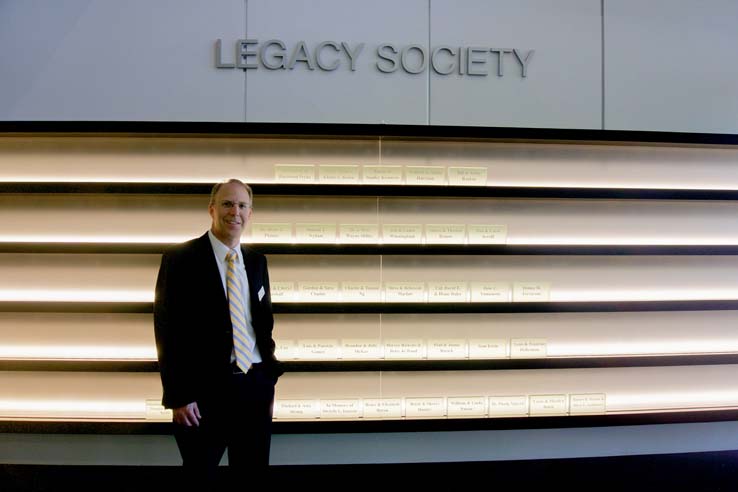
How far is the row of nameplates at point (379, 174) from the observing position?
2.48 m

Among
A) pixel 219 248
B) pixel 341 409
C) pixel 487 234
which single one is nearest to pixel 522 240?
pixel 487 234

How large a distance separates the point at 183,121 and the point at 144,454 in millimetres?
1941

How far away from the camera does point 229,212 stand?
5.55 feet

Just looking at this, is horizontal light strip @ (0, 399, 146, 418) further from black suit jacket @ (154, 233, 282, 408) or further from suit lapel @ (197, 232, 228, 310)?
suit lapel @ (197, 232, 228, 310)

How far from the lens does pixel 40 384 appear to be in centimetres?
248

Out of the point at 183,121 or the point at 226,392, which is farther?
the point at 183,121

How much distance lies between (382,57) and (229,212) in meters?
1.46

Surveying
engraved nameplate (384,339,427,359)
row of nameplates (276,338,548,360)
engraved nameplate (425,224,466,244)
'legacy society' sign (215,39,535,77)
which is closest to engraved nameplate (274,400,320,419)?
row of nameplates (276,338,548,360)

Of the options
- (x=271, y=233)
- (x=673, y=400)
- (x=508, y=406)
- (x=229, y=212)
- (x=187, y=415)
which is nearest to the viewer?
(x=187, y=415)

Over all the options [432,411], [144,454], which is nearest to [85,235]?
[144,454]

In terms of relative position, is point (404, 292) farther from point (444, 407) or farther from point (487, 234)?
point (444, 407)

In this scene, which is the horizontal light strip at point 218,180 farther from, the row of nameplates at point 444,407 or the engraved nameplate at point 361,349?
the row of nameplates at point 444,407

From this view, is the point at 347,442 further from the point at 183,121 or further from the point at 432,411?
the point at 183,121

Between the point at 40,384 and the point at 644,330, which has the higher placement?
the point at 644,330
